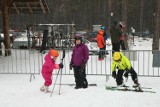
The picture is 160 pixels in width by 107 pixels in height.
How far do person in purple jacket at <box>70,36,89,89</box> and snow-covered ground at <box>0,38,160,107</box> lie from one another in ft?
0.95

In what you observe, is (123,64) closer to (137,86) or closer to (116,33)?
(137,86)

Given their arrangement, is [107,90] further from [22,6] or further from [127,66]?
[22,6]

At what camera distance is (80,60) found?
10664mm

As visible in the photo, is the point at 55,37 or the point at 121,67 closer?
the point at 121,67

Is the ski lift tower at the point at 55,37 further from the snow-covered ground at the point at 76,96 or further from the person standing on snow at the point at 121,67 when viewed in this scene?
the person standing on snow at the point at 121,67

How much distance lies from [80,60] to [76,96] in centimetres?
136

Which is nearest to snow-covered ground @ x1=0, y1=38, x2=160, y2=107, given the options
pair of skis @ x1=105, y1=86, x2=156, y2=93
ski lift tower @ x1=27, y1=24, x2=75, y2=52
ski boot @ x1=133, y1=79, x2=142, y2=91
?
pair of skis @ x1=105, y1=86, x2=156, y2=93

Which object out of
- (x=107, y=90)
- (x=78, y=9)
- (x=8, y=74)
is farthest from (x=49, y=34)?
(x=78, y=9)

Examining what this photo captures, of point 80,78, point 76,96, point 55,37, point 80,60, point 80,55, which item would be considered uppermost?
point 55,37

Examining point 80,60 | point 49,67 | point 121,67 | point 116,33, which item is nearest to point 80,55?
point 80,60

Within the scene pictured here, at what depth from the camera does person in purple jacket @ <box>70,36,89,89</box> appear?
34.7ft

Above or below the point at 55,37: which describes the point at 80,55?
below

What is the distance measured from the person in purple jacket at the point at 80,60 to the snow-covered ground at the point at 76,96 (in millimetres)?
291

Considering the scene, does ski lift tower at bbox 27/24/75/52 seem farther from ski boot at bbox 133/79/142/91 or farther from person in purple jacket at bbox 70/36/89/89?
ski boot at bbox 133/79/142/91
